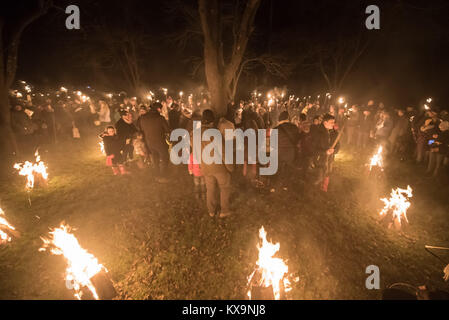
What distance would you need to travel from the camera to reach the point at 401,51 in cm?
2223

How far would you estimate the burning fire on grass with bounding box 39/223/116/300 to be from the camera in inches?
129

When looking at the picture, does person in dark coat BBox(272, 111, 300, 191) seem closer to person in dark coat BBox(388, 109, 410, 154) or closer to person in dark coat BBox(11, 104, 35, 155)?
person in dark coat BBox(388, 109, 410, 154)

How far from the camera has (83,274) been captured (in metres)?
3.29

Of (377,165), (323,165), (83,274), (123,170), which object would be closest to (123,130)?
(123,170)

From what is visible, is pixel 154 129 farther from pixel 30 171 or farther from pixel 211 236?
pixel 30 171

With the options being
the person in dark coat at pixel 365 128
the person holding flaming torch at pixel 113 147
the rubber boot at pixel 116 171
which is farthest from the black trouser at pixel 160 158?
the person in dark coat at pixel 365 128

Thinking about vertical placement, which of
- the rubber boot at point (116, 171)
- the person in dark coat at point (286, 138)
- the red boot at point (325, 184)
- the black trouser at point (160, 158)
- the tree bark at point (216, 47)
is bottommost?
the red boot at point (325, 184)

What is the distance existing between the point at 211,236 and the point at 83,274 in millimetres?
2493

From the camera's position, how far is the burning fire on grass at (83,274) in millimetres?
3287

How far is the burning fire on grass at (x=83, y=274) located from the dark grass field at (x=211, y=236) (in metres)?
0.34

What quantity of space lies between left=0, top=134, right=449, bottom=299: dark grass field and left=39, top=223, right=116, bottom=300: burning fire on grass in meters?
0.34

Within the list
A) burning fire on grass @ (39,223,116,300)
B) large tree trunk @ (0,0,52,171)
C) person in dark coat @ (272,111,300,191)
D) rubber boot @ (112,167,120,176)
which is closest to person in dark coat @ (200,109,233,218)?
person in dark coat @ (272,111,300,191)

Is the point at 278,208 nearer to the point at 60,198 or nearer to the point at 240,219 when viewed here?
the point at 240,219

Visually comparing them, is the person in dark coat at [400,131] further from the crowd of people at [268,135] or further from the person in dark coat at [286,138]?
the person in dark coat at [286,138]
